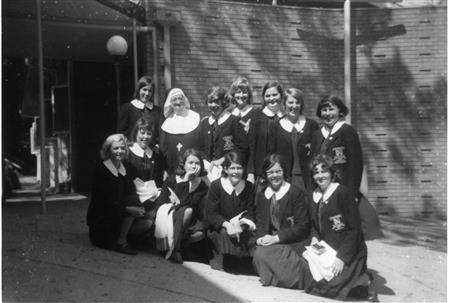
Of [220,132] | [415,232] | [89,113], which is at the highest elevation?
[89,113]

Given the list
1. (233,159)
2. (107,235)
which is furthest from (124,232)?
(233,159)

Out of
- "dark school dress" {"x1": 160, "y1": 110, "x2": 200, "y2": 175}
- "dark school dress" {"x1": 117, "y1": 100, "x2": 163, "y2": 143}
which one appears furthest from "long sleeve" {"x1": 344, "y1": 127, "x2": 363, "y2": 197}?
"dark school dress" {"x1": 117, "y1": 100, "x2": 163, "y2": 143}

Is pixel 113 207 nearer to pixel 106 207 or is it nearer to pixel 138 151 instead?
pixel 106 207

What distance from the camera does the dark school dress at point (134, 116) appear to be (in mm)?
5539

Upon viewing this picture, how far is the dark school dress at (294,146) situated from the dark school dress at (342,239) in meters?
0.72

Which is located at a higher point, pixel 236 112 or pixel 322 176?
pixel 236 112

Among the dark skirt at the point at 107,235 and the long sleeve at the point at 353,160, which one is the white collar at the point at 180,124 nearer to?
the dark skirt at the point at 107,235

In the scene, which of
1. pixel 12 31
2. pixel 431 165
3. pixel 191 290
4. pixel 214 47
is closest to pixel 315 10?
pixel 214 47

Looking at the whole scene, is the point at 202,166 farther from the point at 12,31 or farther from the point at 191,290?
the point at 12,31

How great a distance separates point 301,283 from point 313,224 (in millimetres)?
489

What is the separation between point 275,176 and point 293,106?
83cm

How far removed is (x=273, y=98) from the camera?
5289 millimetres

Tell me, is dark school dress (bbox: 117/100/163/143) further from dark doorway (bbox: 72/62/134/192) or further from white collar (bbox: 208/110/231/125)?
dark doorway (bbox: 72/62/134/192)

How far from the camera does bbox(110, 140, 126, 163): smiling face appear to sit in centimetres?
496
